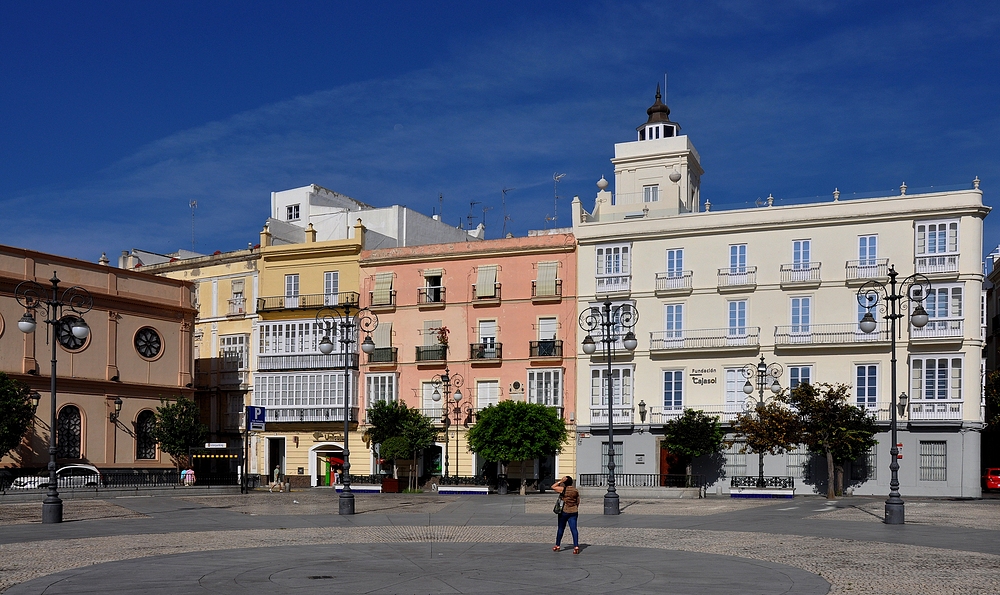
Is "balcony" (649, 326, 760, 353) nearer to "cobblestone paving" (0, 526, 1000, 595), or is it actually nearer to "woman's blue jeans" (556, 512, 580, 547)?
"cobblestone paving" (0, 526, 1000, 595)

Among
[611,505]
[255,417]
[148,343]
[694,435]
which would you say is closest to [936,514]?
[611,505]

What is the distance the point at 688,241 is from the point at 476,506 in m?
21.1

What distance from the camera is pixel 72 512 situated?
33.3m

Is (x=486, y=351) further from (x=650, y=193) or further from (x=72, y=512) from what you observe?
(x=72, y=512)

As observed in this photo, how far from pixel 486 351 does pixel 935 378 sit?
21619 mm

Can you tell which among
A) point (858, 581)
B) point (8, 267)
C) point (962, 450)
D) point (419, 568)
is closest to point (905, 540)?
point (858, 581)

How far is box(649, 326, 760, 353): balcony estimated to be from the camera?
1981 inches

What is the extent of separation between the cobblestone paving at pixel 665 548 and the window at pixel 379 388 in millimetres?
29768

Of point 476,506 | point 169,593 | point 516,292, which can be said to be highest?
point 516,292

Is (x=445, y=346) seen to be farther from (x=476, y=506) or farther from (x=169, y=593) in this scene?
(x=169, y=593)

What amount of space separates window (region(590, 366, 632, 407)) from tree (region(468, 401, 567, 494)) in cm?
378

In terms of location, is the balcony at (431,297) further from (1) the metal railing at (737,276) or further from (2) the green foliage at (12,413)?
(2) the green foliage at (12,413)

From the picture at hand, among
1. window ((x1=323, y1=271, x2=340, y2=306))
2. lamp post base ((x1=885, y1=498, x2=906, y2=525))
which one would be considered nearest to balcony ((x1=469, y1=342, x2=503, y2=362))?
window ((x1=323, y1=271, x2=340, y2=306))

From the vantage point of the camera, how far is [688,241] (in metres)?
52.6
